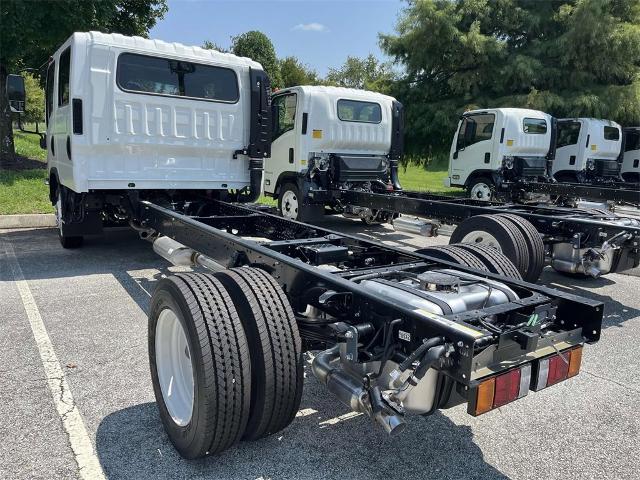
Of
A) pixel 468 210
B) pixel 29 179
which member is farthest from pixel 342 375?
pixel 29 179

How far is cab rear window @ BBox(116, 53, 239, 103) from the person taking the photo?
613 cm

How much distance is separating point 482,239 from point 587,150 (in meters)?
11.1

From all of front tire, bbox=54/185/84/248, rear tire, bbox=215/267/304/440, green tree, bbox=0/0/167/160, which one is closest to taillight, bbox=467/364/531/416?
rear tire, bbox=215/267/304/440

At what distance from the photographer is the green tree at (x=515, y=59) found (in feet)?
60.9

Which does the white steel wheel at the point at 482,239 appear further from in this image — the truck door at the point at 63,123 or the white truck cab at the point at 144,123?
the truck door at the point at 63,123

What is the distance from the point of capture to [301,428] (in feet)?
9.93

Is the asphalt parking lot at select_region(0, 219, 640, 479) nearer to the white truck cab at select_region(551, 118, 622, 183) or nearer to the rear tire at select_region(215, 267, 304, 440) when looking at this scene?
the rear tire at select_region(215, 267, 304, 440)

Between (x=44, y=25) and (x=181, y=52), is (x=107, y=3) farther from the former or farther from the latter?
(x=181, y=52)

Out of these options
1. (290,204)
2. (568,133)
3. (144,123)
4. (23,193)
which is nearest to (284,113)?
(290,204)

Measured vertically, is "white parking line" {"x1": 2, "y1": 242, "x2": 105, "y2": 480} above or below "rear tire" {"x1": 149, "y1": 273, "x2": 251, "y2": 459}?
below

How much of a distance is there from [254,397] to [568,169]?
1488 centimetres

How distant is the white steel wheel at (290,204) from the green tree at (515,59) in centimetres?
1096

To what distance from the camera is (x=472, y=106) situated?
1922 centimetres

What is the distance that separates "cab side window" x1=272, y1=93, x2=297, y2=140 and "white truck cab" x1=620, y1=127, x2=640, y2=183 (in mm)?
12130
